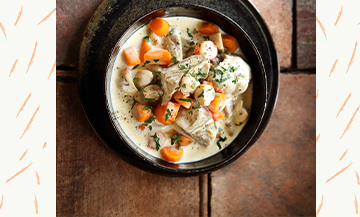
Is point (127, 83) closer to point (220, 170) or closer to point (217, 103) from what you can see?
point (217, 103)

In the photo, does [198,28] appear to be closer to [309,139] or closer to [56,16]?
[56,16]

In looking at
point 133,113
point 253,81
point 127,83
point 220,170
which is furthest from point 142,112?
point 220,170

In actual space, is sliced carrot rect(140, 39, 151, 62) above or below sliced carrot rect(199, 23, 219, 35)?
below

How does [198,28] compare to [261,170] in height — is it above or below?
above

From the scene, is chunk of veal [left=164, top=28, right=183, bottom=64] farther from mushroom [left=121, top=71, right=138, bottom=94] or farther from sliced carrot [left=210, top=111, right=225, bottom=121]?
sliced carrot [left=210, top=111, right=225, bottom=121]

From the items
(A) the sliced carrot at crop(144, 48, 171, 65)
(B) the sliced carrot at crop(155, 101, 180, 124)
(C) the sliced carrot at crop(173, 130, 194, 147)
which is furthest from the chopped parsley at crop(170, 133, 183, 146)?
(A) the sliced carrot at crop(144, 48, 171, 65)

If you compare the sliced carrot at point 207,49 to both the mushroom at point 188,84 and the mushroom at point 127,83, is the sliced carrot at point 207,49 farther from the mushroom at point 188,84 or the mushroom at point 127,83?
the mushroom at point 127,83

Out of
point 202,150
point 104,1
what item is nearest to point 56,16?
point 104,1
